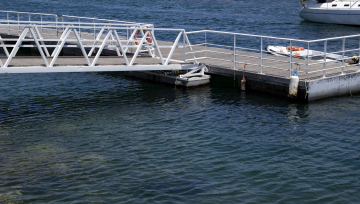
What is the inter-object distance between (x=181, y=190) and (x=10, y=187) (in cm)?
408

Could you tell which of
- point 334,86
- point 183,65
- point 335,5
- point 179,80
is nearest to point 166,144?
point 183,65

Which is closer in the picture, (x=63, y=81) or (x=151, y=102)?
(x=151, y=102)

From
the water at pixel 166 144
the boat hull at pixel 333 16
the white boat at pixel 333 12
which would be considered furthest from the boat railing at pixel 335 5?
the water at pixel 166 144

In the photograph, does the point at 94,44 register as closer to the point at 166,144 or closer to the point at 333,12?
the point at 166,144

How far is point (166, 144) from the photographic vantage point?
1459cm

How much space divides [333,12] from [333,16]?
0.43 metres

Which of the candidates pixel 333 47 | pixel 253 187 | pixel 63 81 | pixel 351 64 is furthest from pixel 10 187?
pixel 333 47

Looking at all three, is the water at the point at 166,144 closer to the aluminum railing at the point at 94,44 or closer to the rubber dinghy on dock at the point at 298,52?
the aluminum railing at the point at 94,44

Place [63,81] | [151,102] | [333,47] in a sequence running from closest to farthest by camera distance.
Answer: [151,102] < [63,81] < [333,47]

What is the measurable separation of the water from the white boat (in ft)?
112

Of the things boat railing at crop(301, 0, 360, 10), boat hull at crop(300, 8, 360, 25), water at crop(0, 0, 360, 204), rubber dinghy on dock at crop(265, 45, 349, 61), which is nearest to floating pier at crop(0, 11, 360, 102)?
water at crop(0, 0, 360, 204)

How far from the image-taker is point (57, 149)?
14.0m

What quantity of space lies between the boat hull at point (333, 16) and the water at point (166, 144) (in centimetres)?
3405

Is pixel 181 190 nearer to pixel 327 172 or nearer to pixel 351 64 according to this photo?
pixel 327 172
